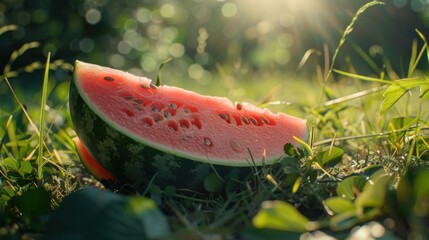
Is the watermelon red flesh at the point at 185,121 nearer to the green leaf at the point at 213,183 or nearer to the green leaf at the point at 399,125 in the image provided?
the green leaf at the point at 213,183

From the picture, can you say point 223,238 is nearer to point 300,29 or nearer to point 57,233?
point 57,233

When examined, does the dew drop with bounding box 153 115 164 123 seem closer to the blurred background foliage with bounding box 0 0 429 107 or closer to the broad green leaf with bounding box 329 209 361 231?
the broad green leaf with bounding box 329 209 361 231

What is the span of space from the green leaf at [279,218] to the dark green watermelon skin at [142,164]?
54 cm

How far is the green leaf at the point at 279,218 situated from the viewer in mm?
952

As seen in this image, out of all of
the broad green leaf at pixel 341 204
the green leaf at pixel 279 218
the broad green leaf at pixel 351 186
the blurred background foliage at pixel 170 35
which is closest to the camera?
the green leaf at pixel 279 218

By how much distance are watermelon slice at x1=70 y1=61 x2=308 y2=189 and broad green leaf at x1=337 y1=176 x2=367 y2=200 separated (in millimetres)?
332

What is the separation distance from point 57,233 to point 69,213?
0.05 metres

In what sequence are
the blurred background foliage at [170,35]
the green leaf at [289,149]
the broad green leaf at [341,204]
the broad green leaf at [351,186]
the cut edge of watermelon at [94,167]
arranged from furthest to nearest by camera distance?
the blurred background foliage at [170,35]
the cut edge of watermelon at [94,167]
the green leaf at [289,149]
the broad green leaf at [351,186]
the broad green leaf at [341,204]

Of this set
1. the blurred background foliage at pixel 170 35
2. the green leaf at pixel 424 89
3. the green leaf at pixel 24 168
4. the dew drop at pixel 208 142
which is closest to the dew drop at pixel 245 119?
the dew drop at pixel 208 142

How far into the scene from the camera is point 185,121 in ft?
5.48

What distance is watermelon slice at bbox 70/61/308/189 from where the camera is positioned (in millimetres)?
1538

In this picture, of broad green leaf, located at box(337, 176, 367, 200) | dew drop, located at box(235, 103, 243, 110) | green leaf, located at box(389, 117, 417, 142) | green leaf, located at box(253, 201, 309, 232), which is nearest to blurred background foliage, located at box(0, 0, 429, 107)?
dew drop, located at box(235, 103, 243, 110)

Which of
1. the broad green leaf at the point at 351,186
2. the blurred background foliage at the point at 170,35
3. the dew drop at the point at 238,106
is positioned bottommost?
the blurred background foliage at the point at 170,35

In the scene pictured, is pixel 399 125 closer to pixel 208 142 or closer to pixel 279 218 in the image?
pixel 208 142
